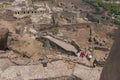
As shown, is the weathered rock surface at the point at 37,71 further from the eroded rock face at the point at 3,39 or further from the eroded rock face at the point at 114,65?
the eroded rock face at the point at 114,65

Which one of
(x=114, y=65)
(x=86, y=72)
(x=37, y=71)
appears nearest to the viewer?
(x=114, y=65)

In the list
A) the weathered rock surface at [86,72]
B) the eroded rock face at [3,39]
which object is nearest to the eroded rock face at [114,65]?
the weathered rock surface at [86,72]

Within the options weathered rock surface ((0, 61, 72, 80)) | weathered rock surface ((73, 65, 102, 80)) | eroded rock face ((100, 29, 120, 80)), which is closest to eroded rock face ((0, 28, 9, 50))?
weathered rock surface ((0, 61, 72, 80))

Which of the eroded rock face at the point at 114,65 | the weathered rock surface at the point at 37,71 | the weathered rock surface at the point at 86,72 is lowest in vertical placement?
the weathered rock surface at the point at 86,72

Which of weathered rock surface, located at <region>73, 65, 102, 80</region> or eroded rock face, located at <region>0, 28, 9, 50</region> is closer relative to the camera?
weathered rock surface, located at <region>73, 65, 102, 80</region>

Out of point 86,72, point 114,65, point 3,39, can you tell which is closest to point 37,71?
point 86,72

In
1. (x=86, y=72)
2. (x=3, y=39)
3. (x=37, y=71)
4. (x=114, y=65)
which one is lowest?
(x=86, y=72)

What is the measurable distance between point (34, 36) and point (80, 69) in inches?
636

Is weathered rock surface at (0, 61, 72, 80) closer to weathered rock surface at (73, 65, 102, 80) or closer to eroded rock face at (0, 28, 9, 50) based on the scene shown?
weathered rock surface at (73, 65, 102, 80)

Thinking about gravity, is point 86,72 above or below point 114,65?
below

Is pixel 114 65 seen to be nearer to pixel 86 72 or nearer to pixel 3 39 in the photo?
pixel 86 72

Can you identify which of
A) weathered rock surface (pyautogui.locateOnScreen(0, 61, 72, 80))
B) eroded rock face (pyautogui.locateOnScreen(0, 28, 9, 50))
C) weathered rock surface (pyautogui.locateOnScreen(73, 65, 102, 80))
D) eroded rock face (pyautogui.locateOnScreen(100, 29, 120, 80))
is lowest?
weathered rock surface (pyautogui.locateOnScreen(73, 65, 102, 80))

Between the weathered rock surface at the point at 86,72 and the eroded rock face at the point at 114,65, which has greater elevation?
the eroded rock face at the point at 114,65

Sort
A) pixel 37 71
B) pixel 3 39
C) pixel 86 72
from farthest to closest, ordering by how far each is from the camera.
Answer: pixel 3 39
pixel 86 72
pixel 37 71
